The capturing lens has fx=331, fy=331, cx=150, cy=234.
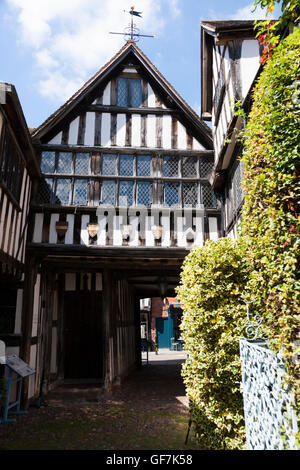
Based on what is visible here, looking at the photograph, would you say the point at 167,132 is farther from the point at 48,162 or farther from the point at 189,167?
the point at 48,162

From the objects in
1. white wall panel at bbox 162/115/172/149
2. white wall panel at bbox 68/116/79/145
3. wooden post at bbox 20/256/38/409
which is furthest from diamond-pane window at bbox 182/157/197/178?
wooden post at bbox 20/256/38/409

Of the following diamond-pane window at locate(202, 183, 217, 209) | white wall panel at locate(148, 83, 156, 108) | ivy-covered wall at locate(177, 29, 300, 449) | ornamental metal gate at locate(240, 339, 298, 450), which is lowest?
ornamental metal gate at locate(240, 339, 298, 450)

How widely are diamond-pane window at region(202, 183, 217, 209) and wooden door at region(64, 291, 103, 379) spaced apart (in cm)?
461

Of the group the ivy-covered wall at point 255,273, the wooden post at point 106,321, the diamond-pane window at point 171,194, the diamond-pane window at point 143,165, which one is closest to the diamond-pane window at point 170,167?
the diamond-pane window at point 171,194

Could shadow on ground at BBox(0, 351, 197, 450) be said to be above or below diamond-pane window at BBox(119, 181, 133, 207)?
below

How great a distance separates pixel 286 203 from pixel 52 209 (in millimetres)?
6714

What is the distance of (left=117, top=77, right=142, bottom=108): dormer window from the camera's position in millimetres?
9484

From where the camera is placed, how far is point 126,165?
8.99 m

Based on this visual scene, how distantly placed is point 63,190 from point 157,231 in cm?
270

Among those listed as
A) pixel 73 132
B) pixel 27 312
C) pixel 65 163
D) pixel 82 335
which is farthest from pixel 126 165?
pixel 82 335

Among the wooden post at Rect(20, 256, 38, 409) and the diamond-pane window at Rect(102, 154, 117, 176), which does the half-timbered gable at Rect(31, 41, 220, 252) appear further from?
the wooden post at Rect(20, 256, 38, 409)

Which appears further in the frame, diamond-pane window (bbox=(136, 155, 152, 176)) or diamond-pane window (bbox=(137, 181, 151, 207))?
diamond-pane window (bbox=(136, 155, 152, 176))

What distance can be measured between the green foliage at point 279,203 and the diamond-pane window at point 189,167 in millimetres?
5785
